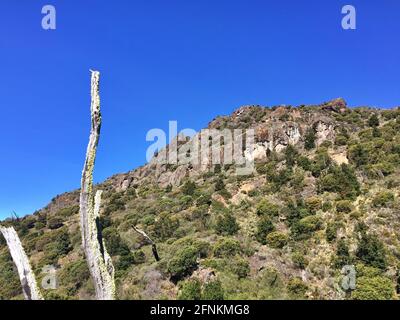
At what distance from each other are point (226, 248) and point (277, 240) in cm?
456

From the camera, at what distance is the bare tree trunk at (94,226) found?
6750 millimetres

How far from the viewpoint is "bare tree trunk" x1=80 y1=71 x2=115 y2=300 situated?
6750 millimetres

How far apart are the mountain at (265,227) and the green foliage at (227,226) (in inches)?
4.0

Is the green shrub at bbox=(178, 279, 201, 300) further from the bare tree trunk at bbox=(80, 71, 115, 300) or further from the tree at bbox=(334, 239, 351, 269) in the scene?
the bare tree trunk at bbox=(80, 71, 115, 300)

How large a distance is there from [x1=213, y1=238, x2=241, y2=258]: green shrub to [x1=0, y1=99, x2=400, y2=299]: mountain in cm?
8

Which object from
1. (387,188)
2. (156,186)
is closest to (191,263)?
(387,188)

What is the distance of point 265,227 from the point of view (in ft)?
103

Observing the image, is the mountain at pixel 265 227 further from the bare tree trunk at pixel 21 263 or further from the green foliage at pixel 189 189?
the bare tree trunk at pixel 21 263

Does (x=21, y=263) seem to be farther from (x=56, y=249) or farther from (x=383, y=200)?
(x=56, y=249)

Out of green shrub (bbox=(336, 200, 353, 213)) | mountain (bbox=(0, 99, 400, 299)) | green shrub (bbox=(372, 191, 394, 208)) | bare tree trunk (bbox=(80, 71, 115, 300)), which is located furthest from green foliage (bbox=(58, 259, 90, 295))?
green shrub (bbox=(372, 191, 394, 208))

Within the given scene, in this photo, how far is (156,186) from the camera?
61094mm

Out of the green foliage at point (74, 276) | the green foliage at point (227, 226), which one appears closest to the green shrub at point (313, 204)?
the green foliage at point (227, 226)
